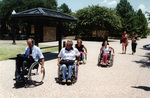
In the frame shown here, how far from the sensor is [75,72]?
583 cm

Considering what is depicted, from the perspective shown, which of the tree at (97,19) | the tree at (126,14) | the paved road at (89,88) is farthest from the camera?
the tree at (126,14)

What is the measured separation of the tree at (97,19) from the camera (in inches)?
1222

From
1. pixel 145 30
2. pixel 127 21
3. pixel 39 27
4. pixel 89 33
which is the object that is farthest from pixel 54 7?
pixel 145 30

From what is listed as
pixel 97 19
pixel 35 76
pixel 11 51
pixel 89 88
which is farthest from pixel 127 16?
pixel 89 88

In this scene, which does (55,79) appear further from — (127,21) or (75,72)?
(127,21)

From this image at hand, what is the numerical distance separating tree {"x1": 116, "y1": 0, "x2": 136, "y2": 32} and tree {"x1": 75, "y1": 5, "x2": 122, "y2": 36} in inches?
450

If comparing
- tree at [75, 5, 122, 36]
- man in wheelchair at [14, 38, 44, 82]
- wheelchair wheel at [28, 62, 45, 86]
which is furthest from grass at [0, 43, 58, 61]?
tree at [75, 5, 122, 36]

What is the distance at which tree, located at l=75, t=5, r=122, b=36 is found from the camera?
31.0 m

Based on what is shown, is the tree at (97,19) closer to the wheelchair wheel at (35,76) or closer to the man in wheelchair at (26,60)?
the wheelchair wheel at (35,76)

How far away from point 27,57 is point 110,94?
2734 millimetres

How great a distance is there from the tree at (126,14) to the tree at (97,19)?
11.4 metres

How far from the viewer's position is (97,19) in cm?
3112

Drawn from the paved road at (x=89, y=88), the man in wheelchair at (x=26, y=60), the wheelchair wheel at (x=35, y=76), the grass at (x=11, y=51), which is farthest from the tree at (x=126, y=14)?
the man in wheelchair at (x=26, y=60)

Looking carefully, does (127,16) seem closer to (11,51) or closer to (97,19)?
(97,19)
